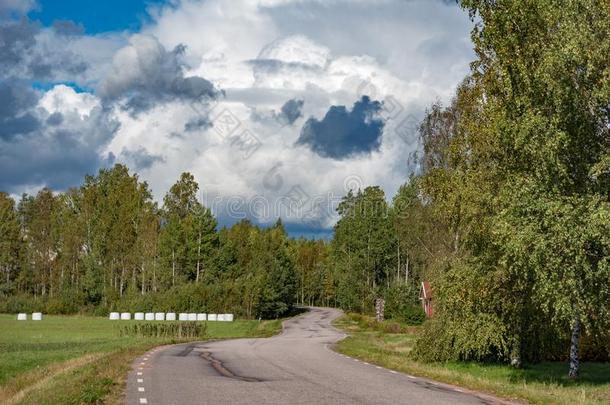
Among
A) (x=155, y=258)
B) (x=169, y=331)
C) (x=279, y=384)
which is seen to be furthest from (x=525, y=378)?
(x=155, y=258)

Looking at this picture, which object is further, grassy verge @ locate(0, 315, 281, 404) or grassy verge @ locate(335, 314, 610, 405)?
grassy verge @ locate(335, 314, 610, 405)

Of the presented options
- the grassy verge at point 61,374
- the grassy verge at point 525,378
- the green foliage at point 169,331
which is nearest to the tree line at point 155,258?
the green foliage at point 169,331

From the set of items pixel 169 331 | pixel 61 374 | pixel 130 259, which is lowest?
pixel 169 331

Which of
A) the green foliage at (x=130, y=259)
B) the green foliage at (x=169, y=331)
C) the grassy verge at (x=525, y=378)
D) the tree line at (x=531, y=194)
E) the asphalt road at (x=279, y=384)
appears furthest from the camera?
the green foliage at (x=130, y=259)

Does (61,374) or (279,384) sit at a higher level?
(279,384)

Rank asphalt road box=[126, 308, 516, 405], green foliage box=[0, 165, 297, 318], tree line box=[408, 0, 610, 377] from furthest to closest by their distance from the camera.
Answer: green foliage box=[0, 165, 297, 318], tree line box=[408, 0, 610, 377], asphalt road box=[126, 308, 516, 405]

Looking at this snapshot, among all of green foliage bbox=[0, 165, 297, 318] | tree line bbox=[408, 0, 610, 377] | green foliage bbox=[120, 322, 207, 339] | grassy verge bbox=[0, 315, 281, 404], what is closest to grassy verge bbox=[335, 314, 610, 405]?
tree line bbox=[408, 0, 610, 377]

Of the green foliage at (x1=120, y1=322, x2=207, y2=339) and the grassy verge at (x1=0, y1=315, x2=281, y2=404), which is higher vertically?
the grassy verge at (x1=0, y1=315, x2=281, y2=404)

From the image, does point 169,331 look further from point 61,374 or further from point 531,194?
point 531,194

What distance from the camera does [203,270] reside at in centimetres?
9975

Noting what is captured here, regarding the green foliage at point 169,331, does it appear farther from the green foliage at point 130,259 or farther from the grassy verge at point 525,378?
the green foliage at point 130,259

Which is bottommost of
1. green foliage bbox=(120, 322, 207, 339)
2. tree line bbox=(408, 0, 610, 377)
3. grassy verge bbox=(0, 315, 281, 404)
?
green foliage bbox=(120, 322, 207, 339)

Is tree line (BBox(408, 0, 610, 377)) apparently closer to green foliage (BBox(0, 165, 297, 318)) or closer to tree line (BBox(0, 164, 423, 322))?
tree line (BBox(0, 164, 423, 322))

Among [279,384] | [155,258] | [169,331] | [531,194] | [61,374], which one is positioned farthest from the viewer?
[155,258]
